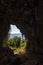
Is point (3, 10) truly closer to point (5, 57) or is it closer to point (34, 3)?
point (34, 3)

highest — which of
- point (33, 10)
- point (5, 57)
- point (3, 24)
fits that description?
point (33, 10)

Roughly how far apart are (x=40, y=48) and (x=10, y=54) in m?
1.55

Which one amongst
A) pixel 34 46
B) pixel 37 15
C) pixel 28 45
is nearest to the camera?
pixel 37 15

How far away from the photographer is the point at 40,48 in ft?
26.5

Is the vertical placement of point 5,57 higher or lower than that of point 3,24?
lower

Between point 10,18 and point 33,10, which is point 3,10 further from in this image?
point 33,10

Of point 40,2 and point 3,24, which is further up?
point 40,2

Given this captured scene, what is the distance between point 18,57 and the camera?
8328 mm

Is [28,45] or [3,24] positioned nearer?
[3,24]

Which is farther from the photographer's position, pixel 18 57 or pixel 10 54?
pixel 10 54

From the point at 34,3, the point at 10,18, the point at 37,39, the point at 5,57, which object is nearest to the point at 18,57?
the point at 5,57

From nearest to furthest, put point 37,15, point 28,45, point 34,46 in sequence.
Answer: point 37,15 → point 34,46 → point 28,45

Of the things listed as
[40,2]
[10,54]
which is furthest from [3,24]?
[40,2]

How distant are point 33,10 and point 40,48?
1500 mm
